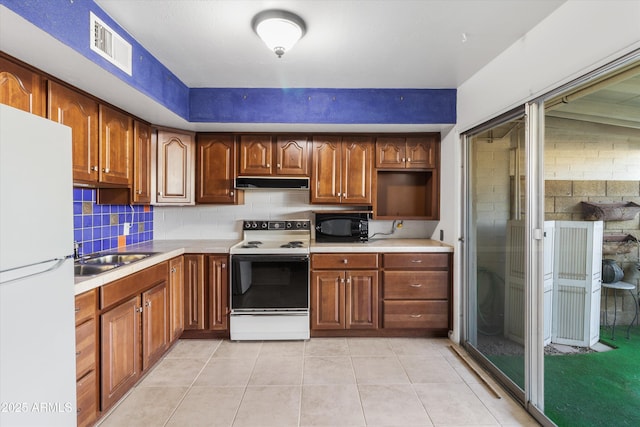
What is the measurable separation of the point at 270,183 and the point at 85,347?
195cm

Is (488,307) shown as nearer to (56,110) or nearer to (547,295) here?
(547,295)

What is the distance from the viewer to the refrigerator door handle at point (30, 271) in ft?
3.39

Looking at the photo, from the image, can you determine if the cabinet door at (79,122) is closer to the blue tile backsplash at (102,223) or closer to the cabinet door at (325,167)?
the blue tile backsplash at (102,223)

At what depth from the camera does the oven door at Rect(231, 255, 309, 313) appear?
2867mm

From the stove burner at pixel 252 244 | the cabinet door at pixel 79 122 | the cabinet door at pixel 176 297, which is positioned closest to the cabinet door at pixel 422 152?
the stove burner at pixel 252 244

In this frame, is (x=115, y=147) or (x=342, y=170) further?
(x=342, y=170)

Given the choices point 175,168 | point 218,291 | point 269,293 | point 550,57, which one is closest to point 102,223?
point 175,168

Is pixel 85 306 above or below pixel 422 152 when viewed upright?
below

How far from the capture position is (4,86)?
1.54m

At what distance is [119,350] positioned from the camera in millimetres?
1954

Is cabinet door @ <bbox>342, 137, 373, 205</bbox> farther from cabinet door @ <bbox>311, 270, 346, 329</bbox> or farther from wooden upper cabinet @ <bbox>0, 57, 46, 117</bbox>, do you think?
wooden upper cabinet @ <bbox>0, 57, 46, 117</bbox>

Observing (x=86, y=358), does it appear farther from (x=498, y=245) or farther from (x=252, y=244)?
(x=498, y=245)

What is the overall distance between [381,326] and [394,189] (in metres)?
1.49

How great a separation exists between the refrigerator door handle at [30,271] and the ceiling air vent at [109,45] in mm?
1156
